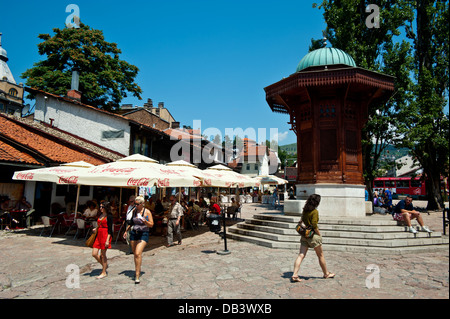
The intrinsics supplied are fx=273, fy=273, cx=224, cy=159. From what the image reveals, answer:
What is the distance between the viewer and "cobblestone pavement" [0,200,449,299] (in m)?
4.68

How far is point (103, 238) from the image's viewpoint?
18.6 feet

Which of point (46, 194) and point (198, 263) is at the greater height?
point (46, 194)

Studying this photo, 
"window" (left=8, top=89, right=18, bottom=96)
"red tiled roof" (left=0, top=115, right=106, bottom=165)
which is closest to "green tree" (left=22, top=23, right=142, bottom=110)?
"red tiled roof" (left=0, top=115, right=106, bottom=165)

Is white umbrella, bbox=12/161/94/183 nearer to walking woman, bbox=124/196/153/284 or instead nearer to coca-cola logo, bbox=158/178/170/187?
coca-cola logo, bbox=158/178/170/187

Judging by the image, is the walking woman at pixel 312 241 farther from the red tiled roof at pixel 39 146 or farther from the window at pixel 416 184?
the window at pixel 416 184

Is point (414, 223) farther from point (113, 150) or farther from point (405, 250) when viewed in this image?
point (113, 150)

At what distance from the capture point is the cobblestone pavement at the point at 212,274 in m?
4.68

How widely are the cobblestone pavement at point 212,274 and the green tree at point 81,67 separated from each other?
20667mm

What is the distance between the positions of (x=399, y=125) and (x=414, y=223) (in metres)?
9.37

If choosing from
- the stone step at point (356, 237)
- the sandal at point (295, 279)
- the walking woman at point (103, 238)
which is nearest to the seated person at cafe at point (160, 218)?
the stone step at point (356, 237)

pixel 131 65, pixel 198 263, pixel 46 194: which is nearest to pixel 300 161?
pixel 198 263

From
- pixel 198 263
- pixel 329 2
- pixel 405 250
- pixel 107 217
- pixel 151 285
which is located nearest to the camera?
pixel 151 285

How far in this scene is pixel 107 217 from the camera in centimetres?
593

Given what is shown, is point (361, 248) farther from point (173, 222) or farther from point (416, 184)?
point (416, 184)
